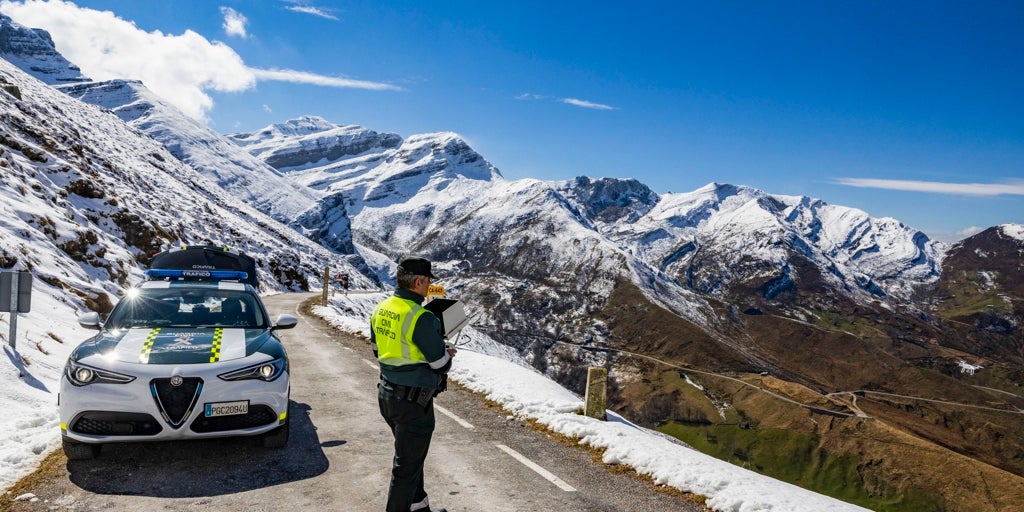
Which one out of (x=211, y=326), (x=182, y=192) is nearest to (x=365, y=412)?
(x=211, y=326)

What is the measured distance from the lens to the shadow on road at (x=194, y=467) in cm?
659

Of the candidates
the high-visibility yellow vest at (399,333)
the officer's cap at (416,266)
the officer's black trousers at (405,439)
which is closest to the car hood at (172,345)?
the high-visibility yellow vest at (399,333)

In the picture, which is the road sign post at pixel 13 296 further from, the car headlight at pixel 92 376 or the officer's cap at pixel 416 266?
the officer's cap at pixel 416 266

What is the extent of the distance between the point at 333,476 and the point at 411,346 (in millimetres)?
3239

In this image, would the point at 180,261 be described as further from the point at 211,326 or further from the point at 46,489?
the point at 46,489

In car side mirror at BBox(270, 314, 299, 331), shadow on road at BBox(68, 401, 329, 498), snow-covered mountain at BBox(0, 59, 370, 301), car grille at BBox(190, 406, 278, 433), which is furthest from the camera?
snow-covered mountain at BBox(0, 59, 370, 301)

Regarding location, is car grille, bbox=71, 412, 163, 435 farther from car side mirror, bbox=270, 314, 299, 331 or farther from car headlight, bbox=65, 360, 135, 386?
car side mirror, bbox=270, 314, 299, 331

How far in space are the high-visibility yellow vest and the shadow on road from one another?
120 inches

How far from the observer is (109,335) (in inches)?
309

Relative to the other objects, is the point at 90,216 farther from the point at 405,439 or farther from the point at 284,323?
the point at 405,439

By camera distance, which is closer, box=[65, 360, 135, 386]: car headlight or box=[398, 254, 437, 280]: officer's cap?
box=[398, 254, 437, 280]: officer's cap

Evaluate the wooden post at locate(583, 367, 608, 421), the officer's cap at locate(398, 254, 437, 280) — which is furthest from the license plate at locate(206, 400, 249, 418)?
the wooden post at locate(583, 367, 608, 421)

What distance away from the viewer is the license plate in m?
6.93

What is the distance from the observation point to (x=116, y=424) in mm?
6699
